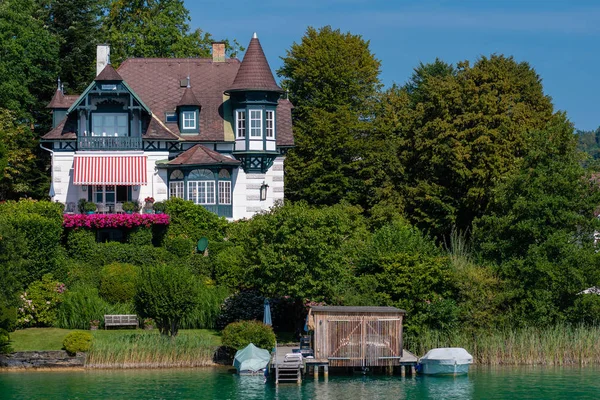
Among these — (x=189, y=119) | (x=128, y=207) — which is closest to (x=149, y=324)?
(x=128, y=207)

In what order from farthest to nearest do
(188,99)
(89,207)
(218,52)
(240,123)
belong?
(218,52)
(240,123)
(188,99)
(89,207)

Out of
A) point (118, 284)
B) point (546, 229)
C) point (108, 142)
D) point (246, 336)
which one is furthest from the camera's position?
point (108, 142)

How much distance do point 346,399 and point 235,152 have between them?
2528cm

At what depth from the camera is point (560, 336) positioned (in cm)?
5109

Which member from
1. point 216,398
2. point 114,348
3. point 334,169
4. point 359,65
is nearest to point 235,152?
point 334,169

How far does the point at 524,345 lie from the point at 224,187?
2064cm

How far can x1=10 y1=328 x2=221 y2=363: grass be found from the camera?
163ft

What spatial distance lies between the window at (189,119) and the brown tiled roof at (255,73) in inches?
97.1

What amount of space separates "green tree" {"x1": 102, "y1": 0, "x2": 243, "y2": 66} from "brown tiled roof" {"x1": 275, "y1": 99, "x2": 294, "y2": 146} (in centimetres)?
1285

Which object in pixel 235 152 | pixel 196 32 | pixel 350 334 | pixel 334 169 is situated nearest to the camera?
pixel 350 334

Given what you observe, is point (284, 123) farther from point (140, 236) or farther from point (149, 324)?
point (149, 324)

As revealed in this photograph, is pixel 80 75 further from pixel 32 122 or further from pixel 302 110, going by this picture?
pixel 302 110

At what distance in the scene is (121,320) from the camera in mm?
53625

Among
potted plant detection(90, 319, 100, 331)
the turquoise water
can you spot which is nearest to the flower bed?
potted plant detection(90, 319, 100, 331)
